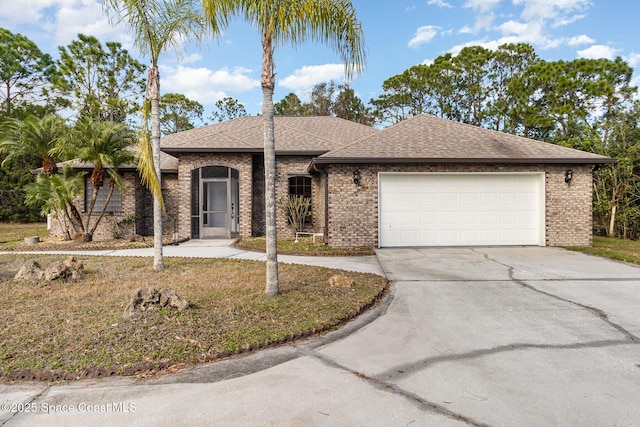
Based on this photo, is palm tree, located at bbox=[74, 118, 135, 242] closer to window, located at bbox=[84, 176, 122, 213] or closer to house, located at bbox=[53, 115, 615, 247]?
window, located at bbox=[84, 176, 122, 213]

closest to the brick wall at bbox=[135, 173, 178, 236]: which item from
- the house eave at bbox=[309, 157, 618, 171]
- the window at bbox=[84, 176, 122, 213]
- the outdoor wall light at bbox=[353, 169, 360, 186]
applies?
the window at bbox=[84, 176, 122, 213]

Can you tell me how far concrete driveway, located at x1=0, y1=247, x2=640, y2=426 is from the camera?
250 centimetres

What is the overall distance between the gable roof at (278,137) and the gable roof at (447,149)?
179 cm

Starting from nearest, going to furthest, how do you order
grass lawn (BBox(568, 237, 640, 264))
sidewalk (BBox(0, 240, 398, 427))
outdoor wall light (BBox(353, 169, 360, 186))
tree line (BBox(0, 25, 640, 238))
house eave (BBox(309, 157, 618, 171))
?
1. sidewalk (BBox(0, 240, 398, 427))
2. grass lawn (BBox(568, 237, 640, 264))
3. house eave (BBox(309, 157, 618, 171))
4. outdoor wall light (BBox(353, 169, 360, 186))
5. tree line (BBox(0, 25, 640, 238))

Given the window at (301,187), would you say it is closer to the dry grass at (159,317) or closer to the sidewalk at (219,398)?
the dry grass at (159,317)

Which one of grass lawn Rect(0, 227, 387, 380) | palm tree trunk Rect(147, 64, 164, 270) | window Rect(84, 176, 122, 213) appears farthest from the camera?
window Rect(84, 176, 122, 213)

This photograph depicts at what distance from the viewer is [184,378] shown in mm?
3041

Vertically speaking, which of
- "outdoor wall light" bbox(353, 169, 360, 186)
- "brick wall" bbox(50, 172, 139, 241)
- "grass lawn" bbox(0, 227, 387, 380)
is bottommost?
"grass lawn" bbox(0, 227, 387, 380)

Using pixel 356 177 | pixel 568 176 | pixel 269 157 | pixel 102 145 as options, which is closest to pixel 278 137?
pixel 356 177

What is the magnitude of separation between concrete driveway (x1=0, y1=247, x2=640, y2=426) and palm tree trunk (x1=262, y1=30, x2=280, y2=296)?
1.49 m

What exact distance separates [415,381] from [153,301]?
311cm

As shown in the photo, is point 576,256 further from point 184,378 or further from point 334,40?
point 184,378

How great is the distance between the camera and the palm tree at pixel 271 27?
5004 millimetres

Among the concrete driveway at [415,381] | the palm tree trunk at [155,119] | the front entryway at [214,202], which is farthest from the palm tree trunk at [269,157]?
the front entryway at [214,202]
